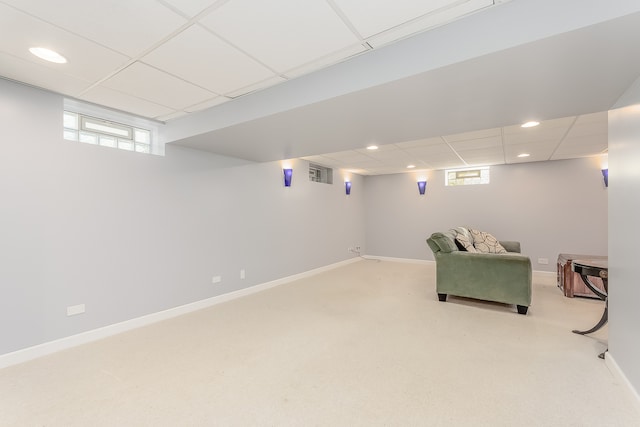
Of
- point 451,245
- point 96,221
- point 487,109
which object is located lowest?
point 451,245

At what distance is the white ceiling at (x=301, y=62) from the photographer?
153 centimetres

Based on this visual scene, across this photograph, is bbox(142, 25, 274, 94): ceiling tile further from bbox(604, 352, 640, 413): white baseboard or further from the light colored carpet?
bbox(604, 352, 640, 413): white baseboard

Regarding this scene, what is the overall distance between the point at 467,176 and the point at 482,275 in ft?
11.0

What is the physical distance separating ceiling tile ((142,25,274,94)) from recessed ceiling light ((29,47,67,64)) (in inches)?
22.7

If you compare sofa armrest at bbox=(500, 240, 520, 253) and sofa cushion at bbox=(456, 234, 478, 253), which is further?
sofa armrest at bbox=(500, 240, 520, 253)

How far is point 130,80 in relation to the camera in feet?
7.66

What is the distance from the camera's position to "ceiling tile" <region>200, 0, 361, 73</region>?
154 centimetres

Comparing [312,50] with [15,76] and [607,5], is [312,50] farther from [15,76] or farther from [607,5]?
[15,76]

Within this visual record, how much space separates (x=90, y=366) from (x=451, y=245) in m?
4.25

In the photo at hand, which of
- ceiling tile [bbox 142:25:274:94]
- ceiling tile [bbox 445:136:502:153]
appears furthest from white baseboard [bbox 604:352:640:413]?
ceiling tile [bbox 142:25:274:94]

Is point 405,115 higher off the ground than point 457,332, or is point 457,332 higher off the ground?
point 405,115

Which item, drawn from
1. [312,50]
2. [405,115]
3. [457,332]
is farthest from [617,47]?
[457,332]

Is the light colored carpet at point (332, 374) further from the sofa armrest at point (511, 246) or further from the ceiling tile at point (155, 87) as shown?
the ceiling tile at point (155, 87)

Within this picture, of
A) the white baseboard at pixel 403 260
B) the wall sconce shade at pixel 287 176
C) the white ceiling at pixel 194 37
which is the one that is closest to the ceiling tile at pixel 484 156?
the white baseboard at pixel 403 260
